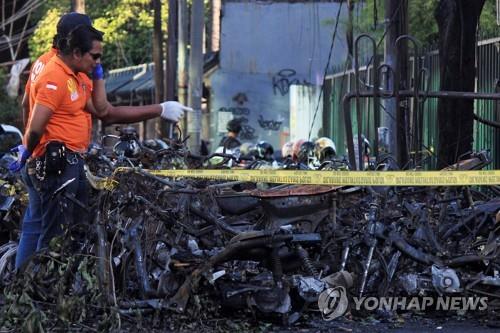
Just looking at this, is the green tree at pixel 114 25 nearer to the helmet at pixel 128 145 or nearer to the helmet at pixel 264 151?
the helmet at pixel 264 151

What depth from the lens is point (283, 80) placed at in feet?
93.6

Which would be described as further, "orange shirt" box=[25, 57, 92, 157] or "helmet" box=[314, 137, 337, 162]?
"helmet" box=[314, 137, 337, 162]

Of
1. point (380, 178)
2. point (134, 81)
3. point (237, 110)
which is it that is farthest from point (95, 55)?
point (134, 81)

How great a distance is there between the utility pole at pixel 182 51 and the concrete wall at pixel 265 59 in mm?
8083

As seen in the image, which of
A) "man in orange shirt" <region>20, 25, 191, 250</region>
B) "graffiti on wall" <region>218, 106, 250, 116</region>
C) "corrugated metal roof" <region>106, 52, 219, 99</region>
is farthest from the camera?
"corrugated metal roof" <region>106, 52, 219, 99</region>

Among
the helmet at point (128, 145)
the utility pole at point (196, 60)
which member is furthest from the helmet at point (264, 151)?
the helmet at point (128, 145)

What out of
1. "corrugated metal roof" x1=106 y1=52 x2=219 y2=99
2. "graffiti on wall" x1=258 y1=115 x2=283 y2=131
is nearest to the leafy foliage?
"graffiti on wall" x1=258 y1=115 x2=283 y2=131

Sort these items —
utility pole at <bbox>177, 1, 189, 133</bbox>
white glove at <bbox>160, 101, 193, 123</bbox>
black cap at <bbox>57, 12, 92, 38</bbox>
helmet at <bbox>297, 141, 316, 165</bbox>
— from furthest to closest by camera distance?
utility pole at <bbox>177, 1, 189, 133</bbox>, helmet at <bbox>297, 141, 316, 165</bbox>, white glove at <bbox>160, 101, 193, 123</bbox>, black cap at <bbox>57, 12, 92, 38</bbox>

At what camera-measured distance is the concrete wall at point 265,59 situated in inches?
1101

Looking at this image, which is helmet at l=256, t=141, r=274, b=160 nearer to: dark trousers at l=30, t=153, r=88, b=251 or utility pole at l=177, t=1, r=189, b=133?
utility pole at l=177, t=1, r=189, b=133

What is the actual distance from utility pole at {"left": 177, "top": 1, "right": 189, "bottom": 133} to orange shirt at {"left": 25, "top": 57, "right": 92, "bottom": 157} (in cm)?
1307

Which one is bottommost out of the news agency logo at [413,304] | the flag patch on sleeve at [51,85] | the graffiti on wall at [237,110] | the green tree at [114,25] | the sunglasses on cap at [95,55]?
the news agency logo at [413,304]

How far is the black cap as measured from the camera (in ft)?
18.1

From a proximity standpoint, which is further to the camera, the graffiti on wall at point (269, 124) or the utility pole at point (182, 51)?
the graffiti on wall at point (269, 124)
